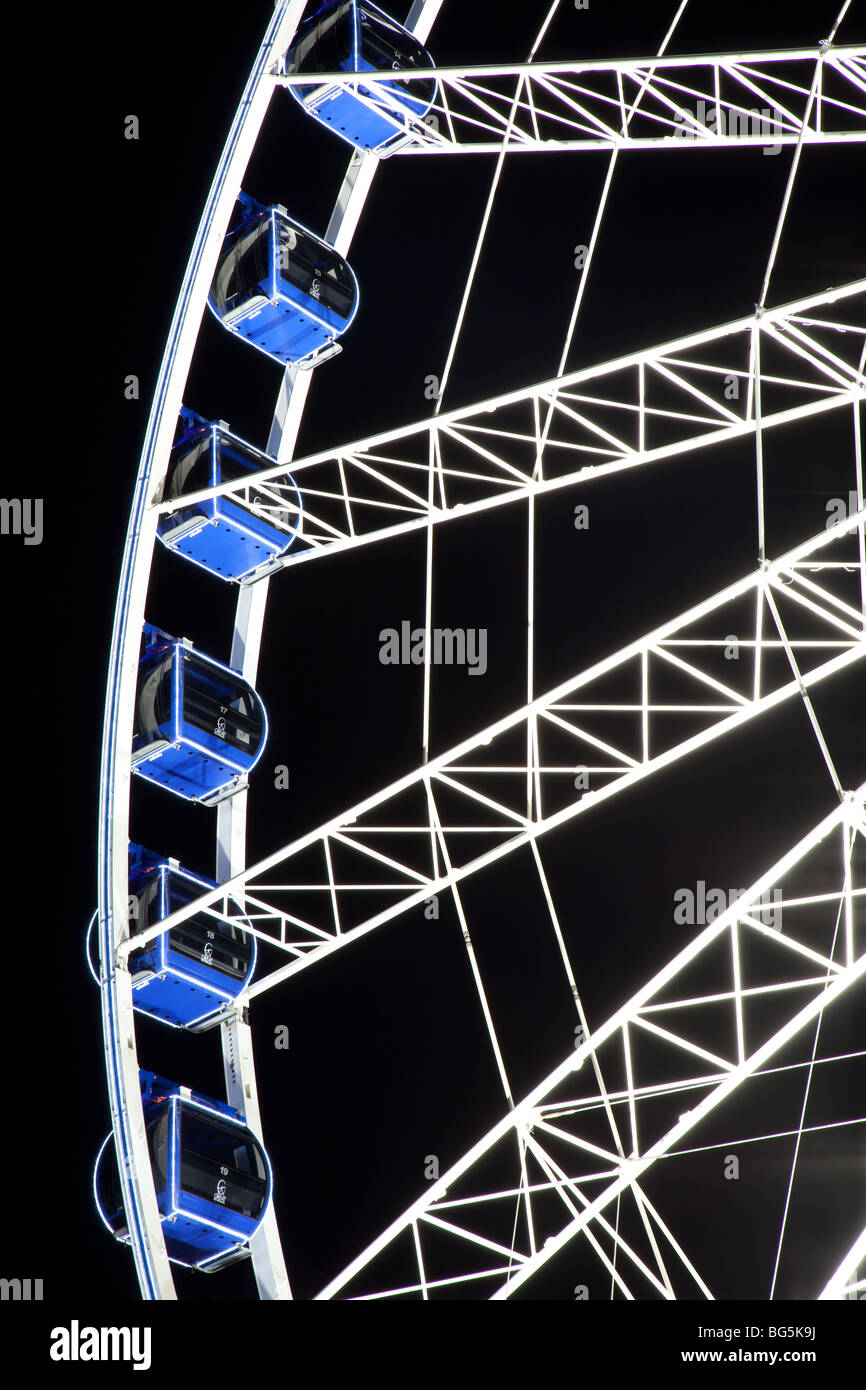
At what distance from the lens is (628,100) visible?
60.6 ft

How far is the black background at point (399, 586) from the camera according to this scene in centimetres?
1769

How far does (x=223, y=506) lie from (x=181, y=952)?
11.5ft

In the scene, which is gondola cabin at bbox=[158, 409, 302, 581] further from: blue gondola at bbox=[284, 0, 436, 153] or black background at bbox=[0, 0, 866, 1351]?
black background at bbox=[0, 0, 866, 1351]

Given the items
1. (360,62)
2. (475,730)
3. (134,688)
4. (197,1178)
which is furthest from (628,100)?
(197,1178)

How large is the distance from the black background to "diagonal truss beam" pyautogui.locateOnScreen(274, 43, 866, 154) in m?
0.74

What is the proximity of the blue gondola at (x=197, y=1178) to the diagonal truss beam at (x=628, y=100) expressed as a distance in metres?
7.45

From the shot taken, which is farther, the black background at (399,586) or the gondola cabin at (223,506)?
the black background at (399,586)

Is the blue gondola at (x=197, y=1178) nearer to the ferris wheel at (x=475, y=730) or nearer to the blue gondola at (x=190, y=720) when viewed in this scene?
the ferris wheel at (x=475, y=730)

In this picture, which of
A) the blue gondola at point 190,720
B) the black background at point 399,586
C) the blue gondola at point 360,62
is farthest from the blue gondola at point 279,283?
the black background at point 399,586

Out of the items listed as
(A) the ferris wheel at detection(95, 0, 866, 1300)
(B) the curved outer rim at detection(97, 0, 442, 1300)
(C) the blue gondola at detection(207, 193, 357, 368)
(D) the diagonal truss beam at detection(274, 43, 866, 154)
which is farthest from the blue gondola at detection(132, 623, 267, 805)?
(D) the diagonal truss beam at detection(274, 43, 866, 154)

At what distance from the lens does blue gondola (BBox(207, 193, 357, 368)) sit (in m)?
13.8

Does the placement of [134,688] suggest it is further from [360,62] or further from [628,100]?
[628,100]

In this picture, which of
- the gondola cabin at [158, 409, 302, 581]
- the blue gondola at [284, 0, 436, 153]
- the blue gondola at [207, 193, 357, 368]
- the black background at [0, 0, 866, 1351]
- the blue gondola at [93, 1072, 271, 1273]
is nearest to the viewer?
the blue gondola at [93, 1072, 271, 1273]
